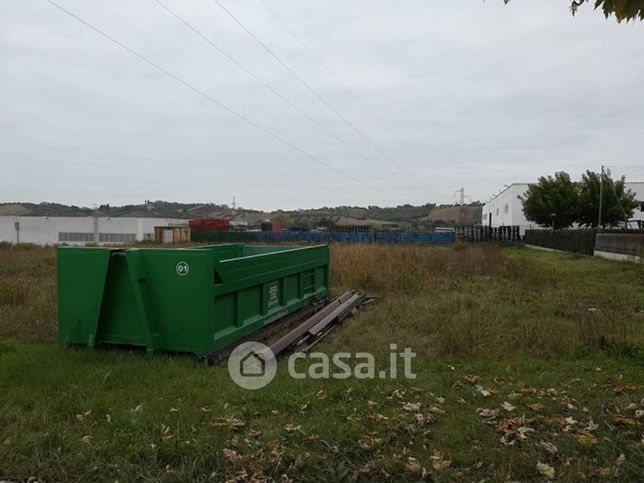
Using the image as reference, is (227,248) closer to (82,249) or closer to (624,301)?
(82,249)

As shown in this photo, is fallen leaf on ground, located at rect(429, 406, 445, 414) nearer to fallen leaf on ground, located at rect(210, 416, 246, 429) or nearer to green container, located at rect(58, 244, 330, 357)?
fallen leaf on ground, located at rect(210, 416, 246, 429)

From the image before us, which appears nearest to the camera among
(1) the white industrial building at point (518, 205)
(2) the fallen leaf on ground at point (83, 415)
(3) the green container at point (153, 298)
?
(2) the fallen leaf on ground at point (83, 415)

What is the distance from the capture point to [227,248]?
886 cm

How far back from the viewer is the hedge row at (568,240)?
92.3ft

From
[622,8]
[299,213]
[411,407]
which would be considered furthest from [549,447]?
[299,213]

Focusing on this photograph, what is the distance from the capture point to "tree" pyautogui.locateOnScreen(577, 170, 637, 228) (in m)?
41.6

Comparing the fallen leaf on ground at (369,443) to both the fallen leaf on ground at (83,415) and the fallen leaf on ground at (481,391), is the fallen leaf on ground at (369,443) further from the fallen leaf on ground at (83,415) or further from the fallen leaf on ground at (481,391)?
the fallen leaf on ground at (83,415)

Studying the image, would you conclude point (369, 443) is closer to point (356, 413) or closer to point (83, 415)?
point (356, 413)

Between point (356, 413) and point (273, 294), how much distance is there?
3418 mm

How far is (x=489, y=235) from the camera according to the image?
4812 cm

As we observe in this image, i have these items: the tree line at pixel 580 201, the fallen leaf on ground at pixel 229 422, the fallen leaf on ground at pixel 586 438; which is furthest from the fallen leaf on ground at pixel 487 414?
the tree line at pixel 580 201

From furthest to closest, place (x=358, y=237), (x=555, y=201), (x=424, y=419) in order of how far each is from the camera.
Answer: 1. (x=358, y=237)
2. (x=555, y=201)
3. (x=424, y=419)

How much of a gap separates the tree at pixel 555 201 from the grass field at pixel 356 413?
40.5 meters

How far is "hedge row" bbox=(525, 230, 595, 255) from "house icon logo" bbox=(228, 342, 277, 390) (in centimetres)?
2652
